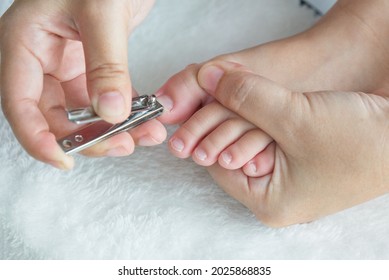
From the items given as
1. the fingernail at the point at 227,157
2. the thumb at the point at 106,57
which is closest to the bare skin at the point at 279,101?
the fingernail at the point at 227,157

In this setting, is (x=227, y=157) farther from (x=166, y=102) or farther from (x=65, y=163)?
(x=65, y=163)

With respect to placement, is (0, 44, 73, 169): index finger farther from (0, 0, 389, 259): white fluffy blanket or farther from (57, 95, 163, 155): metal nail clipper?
(0, 0, 389, 259): white fluffy blanket

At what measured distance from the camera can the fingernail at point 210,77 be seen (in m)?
0.82

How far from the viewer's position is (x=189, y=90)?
83 cm

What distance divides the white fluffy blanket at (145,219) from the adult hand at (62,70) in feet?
0.29

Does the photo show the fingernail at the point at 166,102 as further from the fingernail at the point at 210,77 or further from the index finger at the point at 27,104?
the index finger at the point at 27,104

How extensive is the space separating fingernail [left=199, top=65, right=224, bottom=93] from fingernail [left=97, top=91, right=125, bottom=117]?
0.19m

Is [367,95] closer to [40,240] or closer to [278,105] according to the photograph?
[278,105]

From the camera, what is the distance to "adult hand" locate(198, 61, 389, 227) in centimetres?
76

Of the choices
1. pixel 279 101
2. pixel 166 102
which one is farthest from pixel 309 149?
pixel 166 102

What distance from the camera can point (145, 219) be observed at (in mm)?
810

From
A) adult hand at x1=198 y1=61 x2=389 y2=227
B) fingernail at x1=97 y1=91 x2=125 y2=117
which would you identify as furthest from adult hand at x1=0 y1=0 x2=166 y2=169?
adult hand at x1=198 y1=61 x2=389 y2=227

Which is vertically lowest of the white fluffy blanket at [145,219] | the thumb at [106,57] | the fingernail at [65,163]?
the white fluffy blanket at [145,219]

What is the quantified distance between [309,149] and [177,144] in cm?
16
